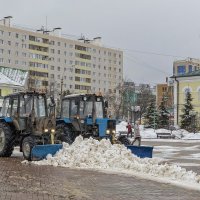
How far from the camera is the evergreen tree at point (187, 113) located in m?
60.2

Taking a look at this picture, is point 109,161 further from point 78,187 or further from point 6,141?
point 6,141

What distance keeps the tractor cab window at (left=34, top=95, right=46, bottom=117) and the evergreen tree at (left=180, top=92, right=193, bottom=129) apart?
40.1 m

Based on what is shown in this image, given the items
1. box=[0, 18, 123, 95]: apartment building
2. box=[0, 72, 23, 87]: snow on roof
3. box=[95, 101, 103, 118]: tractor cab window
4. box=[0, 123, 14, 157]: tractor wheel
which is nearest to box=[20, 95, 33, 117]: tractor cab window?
box=[0, 123, 14, 157]: tractor wheel

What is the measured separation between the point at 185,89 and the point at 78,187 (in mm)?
55463

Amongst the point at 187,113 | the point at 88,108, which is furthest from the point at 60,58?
the point at 88,108

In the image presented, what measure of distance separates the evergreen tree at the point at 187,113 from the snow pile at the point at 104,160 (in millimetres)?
42864

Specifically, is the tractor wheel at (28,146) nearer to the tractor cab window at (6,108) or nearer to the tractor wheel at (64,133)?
the tractor wheel at (64,133)

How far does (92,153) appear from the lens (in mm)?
17328

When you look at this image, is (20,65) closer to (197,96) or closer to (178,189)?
(197,96)

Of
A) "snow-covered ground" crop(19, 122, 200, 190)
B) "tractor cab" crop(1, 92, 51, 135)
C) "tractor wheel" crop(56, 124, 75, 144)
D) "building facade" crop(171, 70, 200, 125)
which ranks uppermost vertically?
"building facade" crop(171, 70, 200, 125)

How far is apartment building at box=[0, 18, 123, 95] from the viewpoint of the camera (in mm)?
116500

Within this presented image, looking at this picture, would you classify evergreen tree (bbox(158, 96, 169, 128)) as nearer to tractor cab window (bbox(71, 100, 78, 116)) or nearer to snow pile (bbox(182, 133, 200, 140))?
snow pile (bbox(182, 133, 200, 140))

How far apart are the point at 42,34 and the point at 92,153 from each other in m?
108

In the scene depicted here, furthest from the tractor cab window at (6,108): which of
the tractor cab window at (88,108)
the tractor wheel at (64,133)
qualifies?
the tractor cab window at (88,108)
